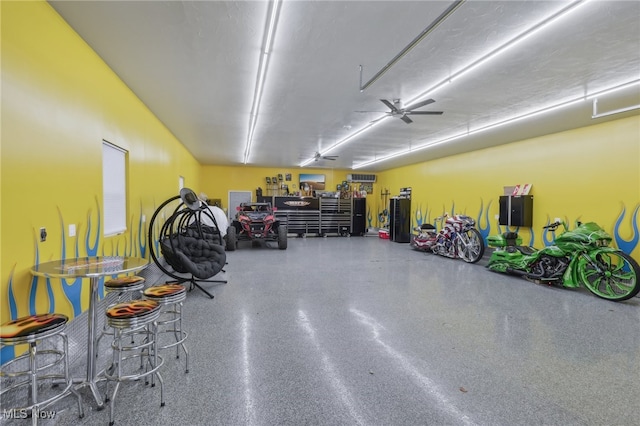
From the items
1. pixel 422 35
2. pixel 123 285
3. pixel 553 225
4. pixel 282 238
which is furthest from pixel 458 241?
pixel 123 285

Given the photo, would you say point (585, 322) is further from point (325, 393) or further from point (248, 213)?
point (248, 213)

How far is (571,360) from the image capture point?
252cm

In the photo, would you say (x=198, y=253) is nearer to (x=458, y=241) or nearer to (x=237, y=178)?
(x=458, y=241)

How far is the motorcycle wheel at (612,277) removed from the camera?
13.3 ft

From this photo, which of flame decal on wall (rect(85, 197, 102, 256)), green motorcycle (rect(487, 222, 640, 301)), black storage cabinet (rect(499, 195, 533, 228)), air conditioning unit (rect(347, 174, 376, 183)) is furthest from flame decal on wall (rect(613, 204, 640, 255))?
air conditioning unit (rect(347, 174, 376, 183))

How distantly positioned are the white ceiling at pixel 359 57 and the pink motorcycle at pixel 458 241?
2445mm

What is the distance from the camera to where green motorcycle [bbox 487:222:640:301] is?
13.7ft

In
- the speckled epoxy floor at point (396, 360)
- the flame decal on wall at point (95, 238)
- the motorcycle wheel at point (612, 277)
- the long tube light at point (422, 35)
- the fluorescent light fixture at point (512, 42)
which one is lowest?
the speckled epoxy floor at point (396, 360)

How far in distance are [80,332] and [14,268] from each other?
3.36ft

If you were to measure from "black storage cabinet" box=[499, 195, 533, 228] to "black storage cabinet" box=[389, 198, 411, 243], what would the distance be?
3678 mm

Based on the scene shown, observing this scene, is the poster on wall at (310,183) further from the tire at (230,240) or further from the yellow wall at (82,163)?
the yellow wall at (82,163)

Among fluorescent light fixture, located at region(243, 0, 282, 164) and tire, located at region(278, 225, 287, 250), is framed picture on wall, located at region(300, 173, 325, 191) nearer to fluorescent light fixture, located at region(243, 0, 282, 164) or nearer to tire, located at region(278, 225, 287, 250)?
tire, located at region(278, 225, 287, 250)

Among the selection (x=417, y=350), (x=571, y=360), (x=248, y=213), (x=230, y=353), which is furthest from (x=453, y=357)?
(x=248, y=213)

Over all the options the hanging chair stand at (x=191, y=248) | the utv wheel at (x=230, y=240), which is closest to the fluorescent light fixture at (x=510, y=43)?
the hanging chair stand at (x=191, y=248)
